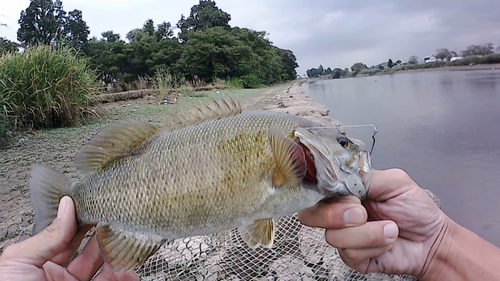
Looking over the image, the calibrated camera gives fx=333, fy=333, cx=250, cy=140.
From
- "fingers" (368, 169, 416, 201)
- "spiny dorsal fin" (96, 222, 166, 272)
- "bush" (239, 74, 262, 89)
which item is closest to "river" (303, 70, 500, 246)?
"fingers" (368, 169, 416, 201)

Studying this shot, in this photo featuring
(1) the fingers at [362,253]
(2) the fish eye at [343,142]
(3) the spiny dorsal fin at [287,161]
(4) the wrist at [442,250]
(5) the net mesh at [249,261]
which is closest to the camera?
(3) the spiny dorsal fin at [287,161]

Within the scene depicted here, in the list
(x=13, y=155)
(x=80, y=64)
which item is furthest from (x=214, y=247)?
(x=80, y=64)

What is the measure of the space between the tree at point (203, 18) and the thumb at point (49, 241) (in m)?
45.4

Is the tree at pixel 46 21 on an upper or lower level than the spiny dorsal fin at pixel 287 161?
upper

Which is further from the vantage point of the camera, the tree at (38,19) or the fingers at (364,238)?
the tree at (38,19)

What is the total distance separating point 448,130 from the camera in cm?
856

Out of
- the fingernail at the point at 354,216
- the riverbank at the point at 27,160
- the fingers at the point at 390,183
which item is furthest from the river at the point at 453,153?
the fingernail at the point at 354,216

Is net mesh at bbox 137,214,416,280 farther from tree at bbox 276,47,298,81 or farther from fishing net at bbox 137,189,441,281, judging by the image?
tree at bbox 276,47,298,81

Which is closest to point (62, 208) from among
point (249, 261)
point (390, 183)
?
point (249, 261)

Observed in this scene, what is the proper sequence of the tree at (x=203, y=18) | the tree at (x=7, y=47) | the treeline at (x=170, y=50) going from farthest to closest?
the tree at (x=203, y=18), the treeline at (x=170, y=50), the tree at (x=7, y=47)

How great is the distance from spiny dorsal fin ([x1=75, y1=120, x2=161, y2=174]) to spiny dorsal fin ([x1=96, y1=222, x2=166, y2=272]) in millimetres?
295

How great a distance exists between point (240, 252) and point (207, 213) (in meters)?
1.45

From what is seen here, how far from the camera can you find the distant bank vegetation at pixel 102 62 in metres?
7.45

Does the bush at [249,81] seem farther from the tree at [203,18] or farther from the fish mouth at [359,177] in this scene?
the fish mouth at [359,177]
